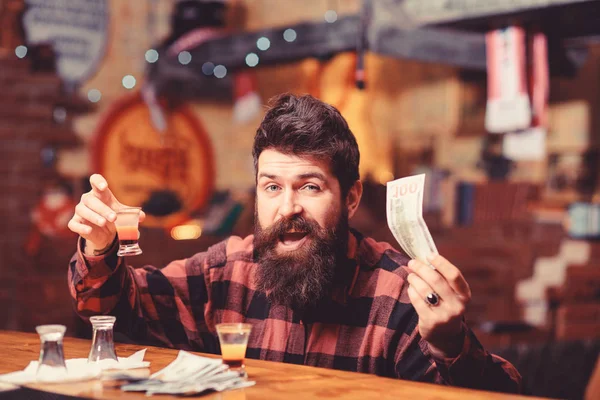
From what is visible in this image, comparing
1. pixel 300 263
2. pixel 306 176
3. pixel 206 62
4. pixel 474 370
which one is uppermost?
pixel 206 62

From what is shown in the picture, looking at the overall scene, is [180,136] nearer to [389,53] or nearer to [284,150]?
[389,53]

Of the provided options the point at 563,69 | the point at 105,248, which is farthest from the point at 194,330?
the point at 563,69

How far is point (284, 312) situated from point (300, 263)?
17cm

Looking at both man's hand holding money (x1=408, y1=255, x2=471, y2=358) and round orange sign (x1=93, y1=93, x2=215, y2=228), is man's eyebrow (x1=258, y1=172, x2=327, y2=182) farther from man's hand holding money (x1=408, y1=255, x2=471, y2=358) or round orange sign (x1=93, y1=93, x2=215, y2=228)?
round orange sign (x1=93, y1=93, x2=215, y2=228)

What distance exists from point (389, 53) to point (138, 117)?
3151 mm

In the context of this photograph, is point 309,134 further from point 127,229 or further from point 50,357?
point 50,357

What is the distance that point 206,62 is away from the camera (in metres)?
7.41

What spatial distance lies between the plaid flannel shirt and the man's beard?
0.07 metres

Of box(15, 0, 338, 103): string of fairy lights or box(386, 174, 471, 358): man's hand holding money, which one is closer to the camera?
box(386, 174, 471, 358): man's hand holding money

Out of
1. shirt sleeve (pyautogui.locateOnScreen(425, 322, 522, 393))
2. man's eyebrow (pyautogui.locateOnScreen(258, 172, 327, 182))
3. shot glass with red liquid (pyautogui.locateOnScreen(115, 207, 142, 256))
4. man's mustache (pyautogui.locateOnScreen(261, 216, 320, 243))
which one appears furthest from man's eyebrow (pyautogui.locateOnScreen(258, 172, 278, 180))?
shirt sleeve (pyautogui.locateOnScreen(425, 322, 522, 393))

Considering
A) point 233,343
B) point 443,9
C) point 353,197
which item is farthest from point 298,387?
point 443,9

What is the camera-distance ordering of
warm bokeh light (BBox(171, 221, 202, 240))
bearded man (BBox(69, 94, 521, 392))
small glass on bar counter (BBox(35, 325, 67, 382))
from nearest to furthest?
1. small glass on bar counter (BBox(35, 325, 67, 382))
2. bearded man (BBox(69, 94, 521, 392))
3. warm bokeh light (BBox(171, 221, 202, 240))

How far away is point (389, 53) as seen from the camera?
5695mm

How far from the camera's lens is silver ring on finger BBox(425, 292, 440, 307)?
1.90 m
